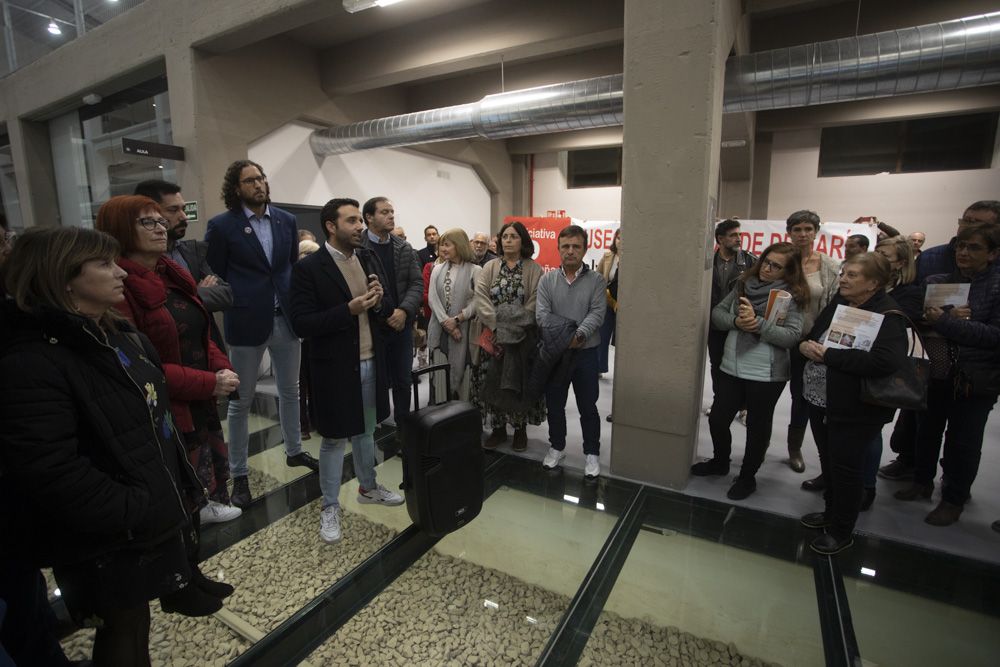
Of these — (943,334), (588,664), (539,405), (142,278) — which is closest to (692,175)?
(943,334)

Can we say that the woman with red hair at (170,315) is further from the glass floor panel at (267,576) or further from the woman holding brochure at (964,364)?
the woman holding brochure at (964,364)

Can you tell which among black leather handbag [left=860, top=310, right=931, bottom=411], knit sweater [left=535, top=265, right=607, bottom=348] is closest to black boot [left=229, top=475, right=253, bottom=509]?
knit sweater [left=535, top=265, right=607, bottom=348]

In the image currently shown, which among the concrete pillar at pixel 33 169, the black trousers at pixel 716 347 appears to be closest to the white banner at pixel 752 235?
the black trousers at pixel 716 347

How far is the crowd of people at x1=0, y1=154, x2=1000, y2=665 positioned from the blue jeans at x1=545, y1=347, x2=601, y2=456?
0.02 m

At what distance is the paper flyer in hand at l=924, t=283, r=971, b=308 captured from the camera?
2.11m

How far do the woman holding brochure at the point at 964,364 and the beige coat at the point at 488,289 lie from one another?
6.19 feet

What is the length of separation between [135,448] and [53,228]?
21.8 inches

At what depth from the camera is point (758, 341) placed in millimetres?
2414

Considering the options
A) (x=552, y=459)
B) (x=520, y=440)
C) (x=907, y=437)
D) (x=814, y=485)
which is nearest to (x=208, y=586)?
(x=552, y=459)

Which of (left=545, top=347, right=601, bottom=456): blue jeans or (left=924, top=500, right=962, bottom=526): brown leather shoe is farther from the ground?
(left=545, top=347, right=601, bottom=456): blue jeans

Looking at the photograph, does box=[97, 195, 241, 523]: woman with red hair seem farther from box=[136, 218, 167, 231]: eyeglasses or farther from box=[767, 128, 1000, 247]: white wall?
box=[767, 128, 1000, 247]: white wall

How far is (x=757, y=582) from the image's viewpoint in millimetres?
1967

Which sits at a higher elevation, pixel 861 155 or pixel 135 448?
pixel 861 155

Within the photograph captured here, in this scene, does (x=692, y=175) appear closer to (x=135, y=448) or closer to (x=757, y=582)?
(x=757, y=582)
